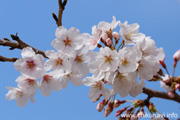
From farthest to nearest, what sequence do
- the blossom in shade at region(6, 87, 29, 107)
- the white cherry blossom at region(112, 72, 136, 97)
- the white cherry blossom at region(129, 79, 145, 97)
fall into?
the blossom in shade at region(6, 87, 29, 107), the white cherry blossom at region(129, 79, 145, 97), the white cherry blossom at region(112, 72, 136, 97)

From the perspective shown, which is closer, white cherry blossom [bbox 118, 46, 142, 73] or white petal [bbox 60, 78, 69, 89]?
white cherry blossom [bbox 118, 46, 142, 73]

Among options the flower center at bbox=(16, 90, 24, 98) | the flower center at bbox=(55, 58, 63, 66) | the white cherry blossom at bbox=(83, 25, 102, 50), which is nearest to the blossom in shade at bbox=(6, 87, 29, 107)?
the flower center at bbox=(16, 90, 24, 98)

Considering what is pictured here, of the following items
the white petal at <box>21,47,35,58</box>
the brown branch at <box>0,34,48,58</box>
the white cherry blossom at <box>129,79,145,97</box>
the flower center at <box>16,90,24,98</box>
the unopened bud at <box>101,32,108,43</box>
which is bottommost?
the white cherry blossom at <box>129,79,145,97</box>

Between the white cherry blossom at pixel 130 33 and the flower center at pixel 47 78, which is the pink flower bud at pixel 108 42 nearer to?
the white cherry blossom at pixel 130 33

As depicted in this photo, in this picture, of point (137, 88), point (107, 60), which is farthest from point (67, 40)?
point (137, 88)

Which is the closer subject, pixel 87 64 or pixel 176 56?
pixel 87 64

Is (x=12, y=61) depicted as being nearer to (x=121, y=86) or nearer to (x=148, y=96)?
(x=121, y=86)

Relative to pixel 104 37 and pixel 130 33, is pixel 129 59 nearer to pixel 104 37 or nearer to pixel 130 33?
pixel 104 37

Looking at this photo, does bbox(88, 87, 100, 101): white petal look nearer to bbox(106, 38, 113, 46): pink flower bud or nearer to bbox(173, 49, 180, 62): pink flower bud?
bbox(106, 38, 113, 46): pink flower bud
